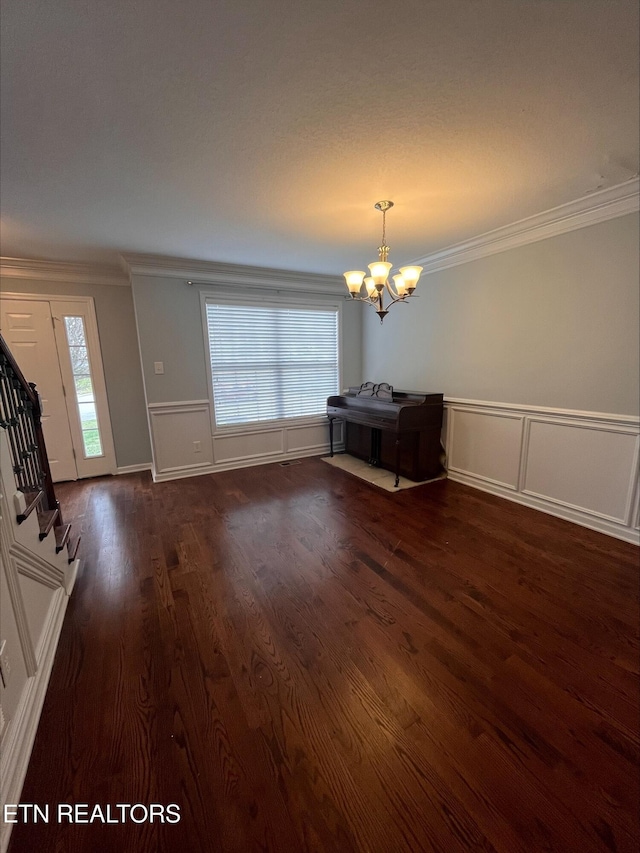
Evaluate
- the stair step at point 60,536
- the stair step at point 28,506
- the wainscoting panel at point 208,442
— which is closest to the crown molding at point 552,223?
the wainscoting panel at point 208,442

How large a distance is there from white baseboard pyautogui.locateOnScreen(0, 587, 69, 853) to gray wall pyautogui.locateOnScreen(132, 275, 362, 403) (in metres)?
2.79

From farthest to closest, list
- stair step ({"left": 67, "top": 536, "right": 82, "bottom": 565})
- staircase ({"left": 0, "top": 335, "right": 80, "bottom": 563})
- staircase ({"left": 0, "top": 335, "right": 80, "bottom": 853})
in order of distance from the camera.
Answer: stair step ({"left": 67, "top": 536, "right": 82, "bottom": 565}), staircase ({"left": 0, "top": 335, "right": 80, "bottom": 563}), staircase ({"left": 0, "top": 335, "right": 80, "bottom": 853})

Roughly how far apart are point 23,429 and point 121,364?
242 cm

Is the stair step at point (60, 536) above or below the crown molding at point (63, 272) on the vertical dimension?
below

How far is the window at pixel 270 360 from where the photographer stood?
423 centimetres

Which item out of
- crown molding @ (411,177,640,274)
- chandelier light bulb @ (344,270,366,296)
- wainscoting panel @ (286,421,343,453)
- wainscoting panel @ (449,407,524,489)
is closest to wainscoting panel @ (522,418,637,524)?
wainscoting panel @ (449,407,524,489)

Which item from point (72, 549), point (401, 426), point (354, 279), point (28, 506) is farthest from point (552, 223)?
point (72, 549)

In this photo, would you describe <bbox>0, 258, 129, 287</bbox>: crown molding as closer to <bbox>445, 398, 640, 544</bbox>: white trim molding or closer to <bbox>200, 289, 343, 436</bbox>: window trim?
<bbox>200, 289, 343, 436</bbox>: window trim

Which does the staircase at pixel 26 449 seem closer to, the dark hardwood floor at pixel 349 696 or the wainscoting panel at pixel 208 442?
the dark hardwood floor at pixel 349 696

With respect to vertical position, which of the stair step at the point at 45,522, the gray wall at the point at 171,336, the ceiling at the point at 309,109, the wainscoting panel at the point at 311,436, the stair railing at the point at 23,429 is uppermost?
the ceiling at the point at 309,109

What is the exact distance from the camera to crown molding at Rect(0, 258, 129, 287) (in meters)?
3.61

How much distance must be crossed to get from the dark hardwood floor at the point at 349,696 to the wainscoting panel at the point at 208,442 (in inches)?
59.5

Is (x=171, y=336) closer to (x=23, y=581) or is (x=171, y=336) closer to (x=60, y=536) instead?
(x=60, y=536)

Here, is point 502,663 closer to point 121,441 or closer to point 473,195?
point 473,195
